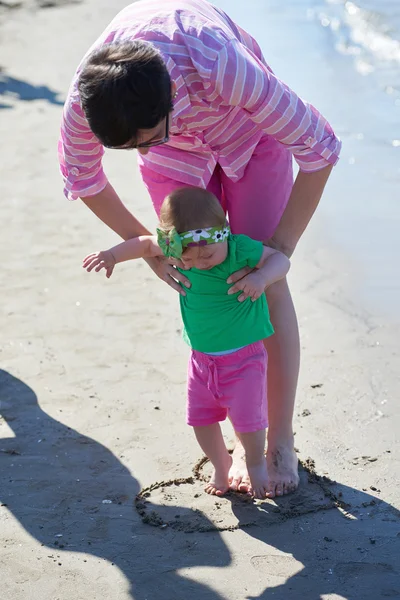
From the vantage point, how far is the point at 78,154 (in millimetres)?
3314

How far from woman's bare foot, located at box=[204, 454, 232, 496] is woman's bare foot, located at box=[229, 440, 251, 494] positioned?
39 mm

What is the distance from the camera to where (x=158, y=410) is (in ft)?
14.1

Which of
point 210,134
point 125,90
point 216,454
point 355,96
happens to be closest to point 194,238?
point 210,134

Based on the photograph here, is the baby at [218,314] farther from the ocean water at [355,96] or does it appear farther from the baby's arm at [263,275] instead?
the ocean water at [355,96]

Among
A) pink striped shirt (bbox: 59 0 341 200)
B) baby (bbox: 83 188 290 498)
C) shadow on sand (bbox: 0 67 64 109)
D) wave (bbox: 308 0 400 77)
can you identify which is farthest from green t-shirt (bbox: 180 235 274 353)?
wave (bbox: 308 0 400 77)

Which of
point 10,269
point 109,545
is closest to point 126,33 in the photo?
point 109,545

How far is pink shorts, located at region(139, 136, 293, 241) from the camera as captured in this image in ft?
11.4

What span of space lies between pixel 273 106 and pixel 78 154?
2.38 ft

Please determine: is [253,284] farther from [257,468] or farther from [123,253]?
[257,468]

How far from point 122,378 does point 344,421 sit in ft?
3.67

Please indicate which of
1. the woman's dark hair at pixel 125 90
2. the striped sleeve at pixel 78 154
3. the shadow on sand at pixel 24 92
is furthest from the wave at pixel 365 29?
the woman's dark hair at pixel 125 90

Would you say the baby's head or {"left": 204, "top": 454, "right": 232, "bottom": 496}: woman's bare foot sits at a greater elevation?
the baby's head

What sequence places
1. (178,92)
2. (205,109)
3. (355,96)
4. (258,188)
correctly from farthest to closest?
(355,96)
(258,188)
(205,109)
(178,92)

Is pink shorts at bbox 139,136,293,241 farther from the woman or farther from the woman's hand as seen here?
the woman's hand
